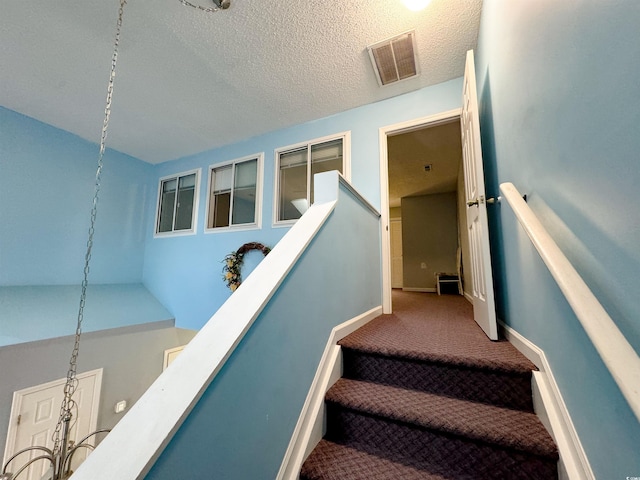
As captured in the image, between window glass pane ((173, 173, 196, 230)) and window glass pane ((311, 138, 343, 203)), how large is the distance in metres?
2.16

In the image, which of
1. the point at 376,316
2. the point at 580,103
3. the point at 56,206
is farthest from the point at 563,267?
the point at 56,206

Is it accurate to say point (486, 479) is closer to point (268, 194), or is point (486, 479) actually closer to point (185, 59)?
point (268, 194)

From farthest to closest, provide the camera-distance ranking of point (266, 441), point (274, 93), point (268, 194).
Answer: point (268, 194)
point (274, 93)
point (266, 441)

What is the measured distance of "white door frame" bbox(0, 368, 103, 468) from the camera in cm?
280

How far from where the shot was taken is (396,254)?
7020 mm

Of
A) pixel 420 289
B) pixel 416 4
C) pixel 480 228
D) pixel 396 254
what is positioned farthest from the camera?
pixel 396 254

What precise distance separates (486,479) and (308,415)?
2.30 feet

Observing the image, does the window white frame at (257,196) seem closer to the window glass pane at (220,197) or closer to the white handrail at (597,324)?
the window glass pane at (220,197)

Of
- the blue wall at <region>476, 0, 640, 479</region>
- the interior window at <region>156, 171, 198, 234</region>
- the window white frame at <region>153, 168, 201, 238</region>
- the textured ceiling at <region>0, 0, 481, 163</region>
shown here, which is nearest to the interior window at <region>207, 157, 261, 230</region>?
the window white frame at <region>153, 168, 201, 238</region>

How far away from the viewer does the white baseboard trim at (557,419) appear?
769 millimetres

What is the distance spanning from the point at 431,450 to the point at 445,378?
322 millimetres

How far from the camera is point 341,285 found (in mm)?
1611

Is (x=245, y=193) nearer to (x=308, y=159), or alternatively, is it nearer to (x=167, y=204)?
(x=308, y=159)

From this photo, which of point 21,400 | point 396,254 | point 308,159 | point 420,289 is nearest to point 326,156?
point 308,159
